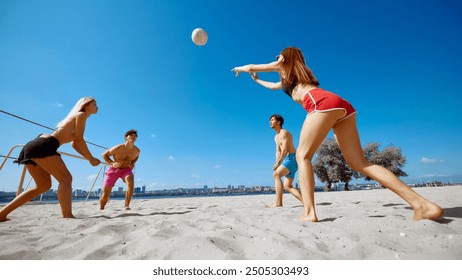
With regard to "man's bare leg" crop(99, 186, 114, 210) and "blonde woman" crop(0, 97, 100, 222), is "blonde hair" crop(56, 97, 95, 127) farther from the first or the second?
→ "man's bare leg" crop(99, 186, 114, 210)

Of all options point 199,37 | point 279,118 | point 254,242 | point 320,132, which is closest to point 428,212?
point 320,132

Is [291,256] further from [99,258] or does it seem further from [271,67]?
[271,67]

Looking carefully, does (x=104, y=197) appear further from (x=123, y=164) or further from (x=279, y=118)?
(x=279, y=118)

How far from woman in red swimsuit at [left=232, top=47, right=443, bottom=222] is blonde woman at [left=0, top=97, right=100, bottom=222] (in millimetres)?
3123

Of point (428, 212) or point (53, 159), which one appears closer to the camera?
point (428, 212)

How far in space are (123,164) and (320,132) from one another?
15.2ft

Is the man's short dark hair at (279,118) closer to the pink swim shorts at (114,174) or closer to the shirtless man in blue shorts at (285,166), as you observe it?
the shirtless man in blue shorts at (285,166)

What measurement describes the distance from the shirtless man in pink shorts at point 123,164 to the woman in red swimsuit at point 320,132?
4.17 meters

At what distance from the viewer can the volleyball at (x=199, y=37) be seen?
5.75 metres

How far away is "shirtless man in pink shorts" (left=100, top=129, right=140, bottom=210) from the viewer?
4969 mm

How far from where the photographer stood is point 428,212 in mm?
1970

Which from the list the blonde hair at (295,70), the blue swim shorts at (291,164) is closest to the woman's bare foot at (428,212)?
the blonde hair at (295,70)

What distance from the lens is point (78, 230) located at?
2.18 meters
